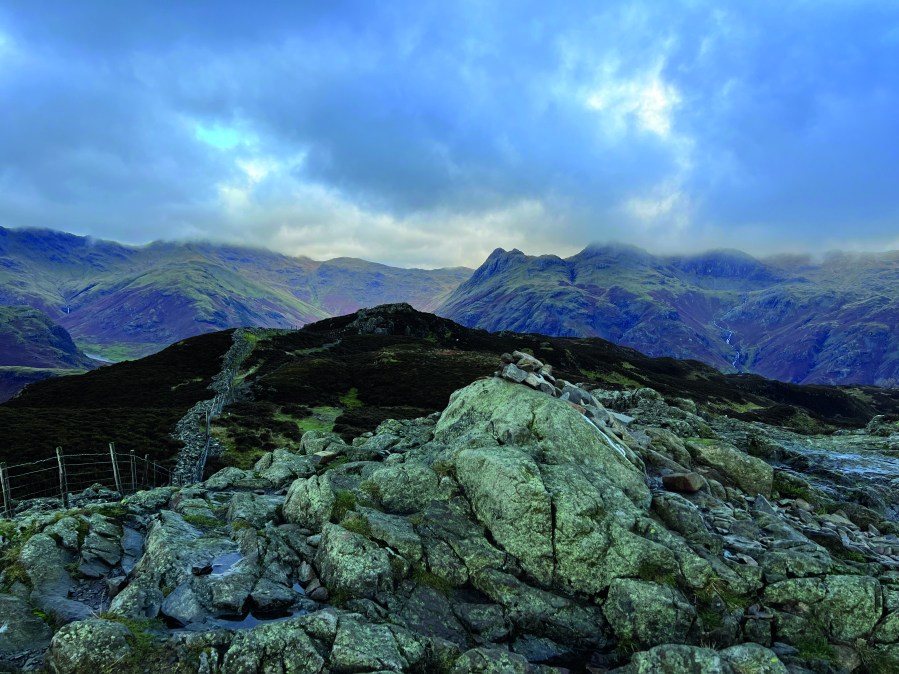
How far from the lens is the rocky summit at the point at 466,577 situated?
33.0 ft

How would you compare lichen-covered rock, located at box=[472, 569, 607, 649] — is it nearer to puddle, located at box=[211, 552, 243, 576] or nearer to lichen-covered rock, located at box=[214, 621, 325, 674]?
lichen-covered rock, located at box=[214, 621, 325, 674]

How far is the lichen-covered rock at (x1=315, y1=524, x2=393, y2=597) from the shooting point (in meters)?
12.3

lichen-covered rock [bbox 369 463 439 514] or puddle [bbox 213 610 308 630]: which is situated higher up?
lichen-covered rock [bbox 369 463 439 514]

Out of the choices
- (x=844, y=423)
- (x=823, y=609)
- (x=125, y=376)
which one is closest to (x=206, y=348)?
(x=125, y=376)

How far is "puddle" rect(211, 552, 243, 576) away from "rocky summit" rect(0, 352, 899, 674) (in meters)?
0.06

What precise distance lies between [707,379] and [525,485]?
146 metres

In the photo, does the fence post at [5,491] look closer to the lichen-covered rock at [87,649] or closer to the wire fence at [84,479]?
the wire fence at [84,479]

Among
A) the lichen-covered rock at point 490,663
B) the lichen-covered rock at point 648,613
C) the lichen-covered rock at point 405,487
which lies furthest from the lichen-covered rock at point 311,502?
the lichen-covered rock at point 648,613

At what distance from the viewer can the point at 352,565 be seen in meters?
12.6

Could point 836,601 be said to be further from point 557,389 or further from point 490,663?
point 557,389

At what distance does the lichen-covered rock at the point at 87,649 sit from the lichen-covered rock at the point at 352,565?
4.66 meters

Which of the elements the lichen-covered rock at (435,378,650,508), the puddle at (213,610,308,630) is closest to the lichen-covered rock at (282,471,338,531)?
the puddle at (213,610,308,630)

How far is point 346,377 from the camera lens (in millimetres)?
69625

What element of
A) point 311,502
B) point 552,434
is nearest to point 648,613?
point 552,434
